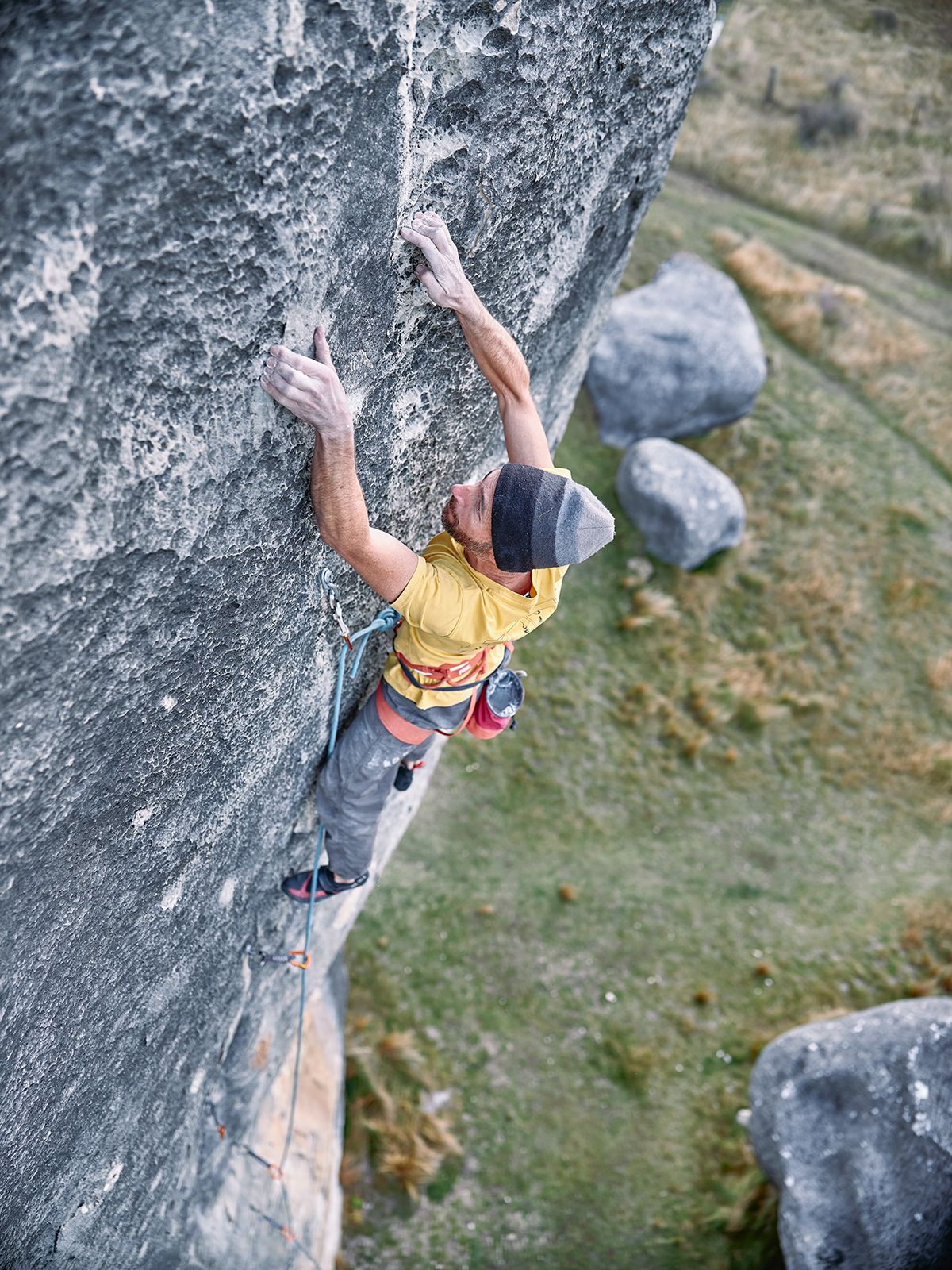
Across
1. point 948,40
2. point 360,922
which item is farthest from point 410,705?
point 948,40

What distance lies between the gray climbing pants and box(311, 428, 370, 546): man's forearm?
1.13 m

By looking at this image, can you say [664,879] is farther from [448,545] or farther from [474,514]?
[474,514]

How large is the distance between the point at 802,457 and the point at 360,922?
33.3ft

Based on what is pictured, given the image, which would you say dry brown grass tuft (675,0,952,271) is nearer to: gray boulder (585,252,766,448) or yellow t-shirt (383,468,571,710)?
gray boulder (585,252,766,448)

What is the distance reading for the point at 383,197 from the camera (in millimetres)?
2605

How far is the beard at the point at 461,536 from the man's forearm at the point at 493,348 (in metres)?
0.52

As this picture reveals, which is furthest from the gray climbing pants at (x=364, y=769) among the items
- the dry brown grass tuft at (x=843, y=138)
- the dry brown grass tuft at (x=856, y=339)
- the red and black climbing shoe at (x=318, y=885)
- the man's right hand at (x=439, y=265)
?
the dry brown grass tuft at (x=843, y=138)

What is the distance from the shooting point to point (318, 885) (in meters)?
4.42

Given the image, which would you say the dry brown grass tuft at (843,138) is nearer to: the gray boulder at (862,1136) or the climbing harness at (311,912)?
the gray boulder at (862,1136)

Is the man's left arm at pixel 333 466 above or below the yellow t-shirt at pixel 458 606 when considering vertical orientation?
above

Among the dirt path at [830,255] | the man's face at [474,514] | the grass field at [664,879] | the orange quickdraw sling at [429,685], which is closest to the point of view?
the man's face at [474,514]

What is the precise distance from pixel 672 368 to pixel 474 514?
11329mm

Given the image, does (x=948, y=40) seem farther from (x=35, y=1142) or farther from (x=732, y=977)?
(x=35, y=1142)

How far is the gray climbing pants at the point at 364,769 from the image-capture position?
3846mm
